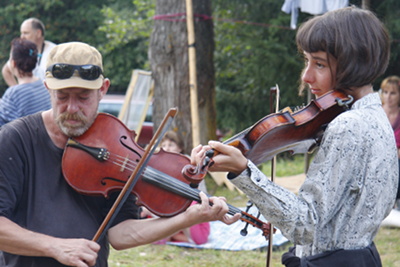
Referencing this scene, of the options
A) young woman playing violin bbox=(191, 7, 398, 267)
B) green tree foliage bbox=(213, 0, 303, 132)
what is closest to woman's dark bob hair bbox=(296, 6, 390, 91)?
young woman playing violin bbox=(191, 7, 398, 267)

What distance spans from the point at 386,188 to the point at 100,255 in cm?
106

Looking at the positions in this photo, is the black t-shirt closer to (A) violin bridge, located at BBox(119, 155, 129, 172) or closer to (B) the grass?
(A) violin bridge, located at BBox(119, 155, 129, 172)

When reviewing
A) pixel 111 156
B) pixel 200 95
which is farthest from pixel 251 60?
pixel 111 156

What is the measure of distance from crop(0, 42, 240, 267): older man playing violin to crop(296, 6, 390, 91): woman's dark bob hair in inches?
24.3

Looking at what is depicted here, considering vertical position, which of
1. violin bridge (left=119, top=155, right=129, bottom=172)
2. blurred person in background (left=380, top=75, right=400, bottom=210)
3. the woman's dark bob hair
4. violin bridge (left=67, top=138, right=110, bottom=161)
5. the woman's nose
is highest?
the woman's dark bob hair

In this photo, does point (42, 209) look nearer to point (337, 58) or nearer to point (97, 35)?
point (337, 58)

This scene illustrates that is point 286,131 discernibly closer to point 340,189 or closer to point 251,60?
point 340,189

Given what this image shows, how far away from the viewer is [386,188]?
1.93m

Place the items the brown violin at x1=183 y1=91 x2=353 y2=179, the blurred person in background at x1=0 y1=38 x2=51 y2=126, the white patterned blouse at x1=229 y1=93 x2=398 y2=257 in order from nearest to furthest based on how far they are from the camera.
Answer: the white patterned blouse at x1=229 y1=93 x2=398 y2=257, the brown violin at x1=183 y1=91 x2=353 y2=179, the blurred person in background at x1=0 y1=38 x2=51 y2=126

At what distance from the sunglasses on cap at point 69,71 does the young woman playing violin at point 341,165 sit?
1.81 feet

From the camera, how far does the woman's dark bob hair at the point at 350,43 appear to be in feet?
6.29

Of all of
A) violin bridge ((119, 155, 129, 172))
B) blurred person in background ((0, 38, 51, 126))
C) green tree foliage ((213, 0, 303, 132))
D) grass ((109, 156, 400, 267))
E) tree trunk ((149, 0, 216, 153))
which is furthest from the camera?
green tree foliage ((213, 0, 303, 132))

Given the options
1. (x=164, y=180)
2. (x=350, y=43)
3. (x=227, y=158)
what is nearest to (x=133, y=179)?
(x=164, y=180)

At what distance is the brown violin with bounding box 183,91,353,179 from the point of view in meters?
1.97
